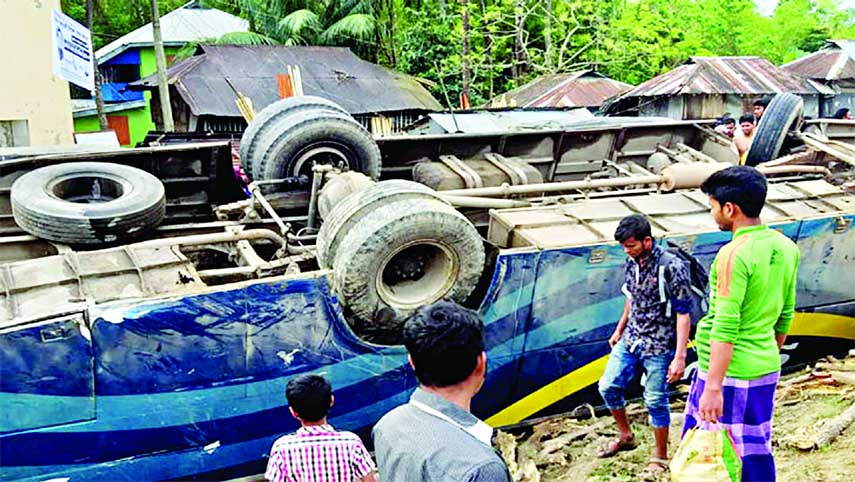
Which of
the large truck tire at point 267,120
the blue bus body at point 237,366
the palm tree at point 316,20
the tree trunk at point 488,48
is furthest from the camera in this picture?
the tree trunk at point 488,48

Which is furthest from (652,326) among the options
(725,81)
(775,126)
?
(725,81)

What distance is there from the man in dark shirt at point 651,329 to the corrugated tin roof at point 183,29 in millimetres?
27717

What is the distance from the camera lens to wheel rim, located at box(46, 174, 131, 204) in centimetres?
508

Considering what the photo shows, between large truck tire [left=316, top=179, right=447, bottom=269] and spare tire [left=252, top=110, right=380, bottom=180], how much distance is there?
148 cm

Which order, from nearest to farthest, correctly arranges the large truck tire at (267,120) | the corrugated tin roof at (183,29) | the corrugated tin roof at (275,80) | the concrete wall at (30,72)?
1. the large truck tire at (267,120)
2. the concrete wall at (30,72)
3. the corrugated tin roof at (275,80)
4. the corrugated tin roof at (183,29)

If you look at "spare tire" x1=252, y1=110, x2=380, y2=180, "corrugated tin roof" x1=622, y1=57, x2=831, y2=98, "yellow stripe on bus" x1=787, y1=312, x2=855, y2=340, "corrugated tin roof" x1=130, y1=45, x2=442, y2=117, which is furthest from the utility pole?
"yellow stripe on bus" x1=787, y1=312, x2=855, y2=340

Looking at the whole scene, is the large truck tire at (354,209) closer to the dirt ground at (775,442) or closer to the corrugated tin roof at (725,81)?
the dirt ground at (775,442)

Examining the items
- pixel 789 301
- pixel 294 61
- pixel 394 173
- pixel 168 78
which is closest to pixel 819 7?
pixel 294 61

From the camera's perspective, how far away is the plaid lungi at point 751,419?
2908mm

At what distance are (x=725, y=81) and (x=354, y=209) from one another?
16684mm

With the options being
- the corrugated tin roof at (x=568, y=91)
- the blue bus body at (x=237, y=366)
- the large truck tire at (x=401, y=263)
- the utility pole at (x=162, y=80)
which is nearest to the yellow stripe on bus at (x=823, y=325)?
the blue bus body at (x=237, y=366)

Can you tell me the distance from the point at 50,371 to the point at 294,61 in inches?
696

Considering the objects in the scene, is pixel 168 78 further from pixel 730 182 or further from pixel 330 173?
pixel 730 182

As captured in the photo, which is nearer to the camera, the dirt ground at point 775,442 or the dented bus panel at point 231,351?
the dented bus panel at point 231,351
